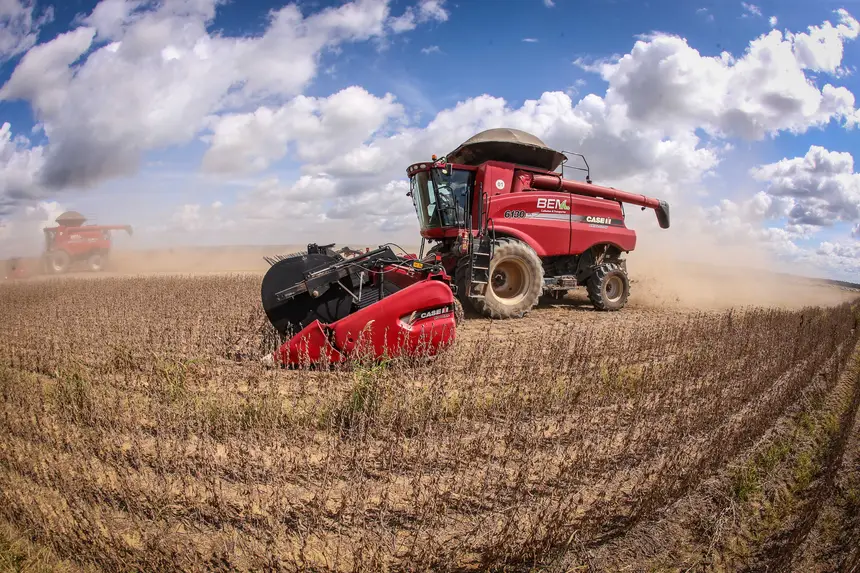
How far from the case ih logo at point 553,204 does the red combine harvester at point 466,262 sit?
0.7 inches

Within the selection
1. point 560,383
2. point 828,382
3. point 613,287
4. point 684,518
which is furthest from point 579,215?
point 684,518

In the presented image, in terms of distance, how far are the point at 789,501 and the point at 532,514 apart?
1617mm

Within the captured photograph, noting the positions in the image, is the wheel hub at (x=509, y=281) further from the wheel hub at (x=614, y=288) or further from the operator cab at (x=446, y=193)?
the wheel hub at (x=614, y=288)

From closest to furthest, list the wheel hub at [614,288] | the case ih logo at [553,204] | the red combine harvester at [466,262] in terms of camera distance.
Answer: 1. the red combine harvester at [466,262]
2. the case ih logo at [553,204]
3. the wheel hub at [614,288]

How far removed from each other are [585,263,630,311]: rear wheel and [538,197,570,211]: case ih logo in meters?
1.49

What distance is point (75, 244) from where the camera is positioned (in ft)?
71.8

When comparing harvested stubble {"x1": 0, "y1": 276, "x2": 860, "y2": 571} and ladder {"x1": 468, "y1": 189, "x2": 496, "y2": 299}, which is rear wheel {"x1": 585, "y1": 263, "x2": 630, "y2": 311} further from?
harvested stubble {"x1": 0, "y1": 276, "x2": 860, "y2": 571}

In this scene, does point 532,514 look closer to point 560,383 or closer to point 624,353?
point 560,383

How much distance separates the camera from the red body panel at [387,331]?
15.7 ft

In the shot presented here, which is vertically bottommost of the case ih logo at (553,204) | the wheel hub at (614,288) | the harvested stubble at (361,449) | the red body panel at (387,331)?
the harvested stubble at (361,449)

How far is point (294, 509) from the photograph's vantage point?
103 inches

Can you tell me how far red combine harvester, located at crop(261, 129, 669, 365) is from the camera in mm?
4969

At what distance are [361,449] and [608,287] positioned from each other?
8324 millimetres

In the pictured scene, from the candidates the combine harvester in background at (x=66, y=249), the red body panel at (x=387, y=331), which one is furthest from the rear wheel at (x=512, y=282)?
the combine harvester in background at (x=66, y=249)
